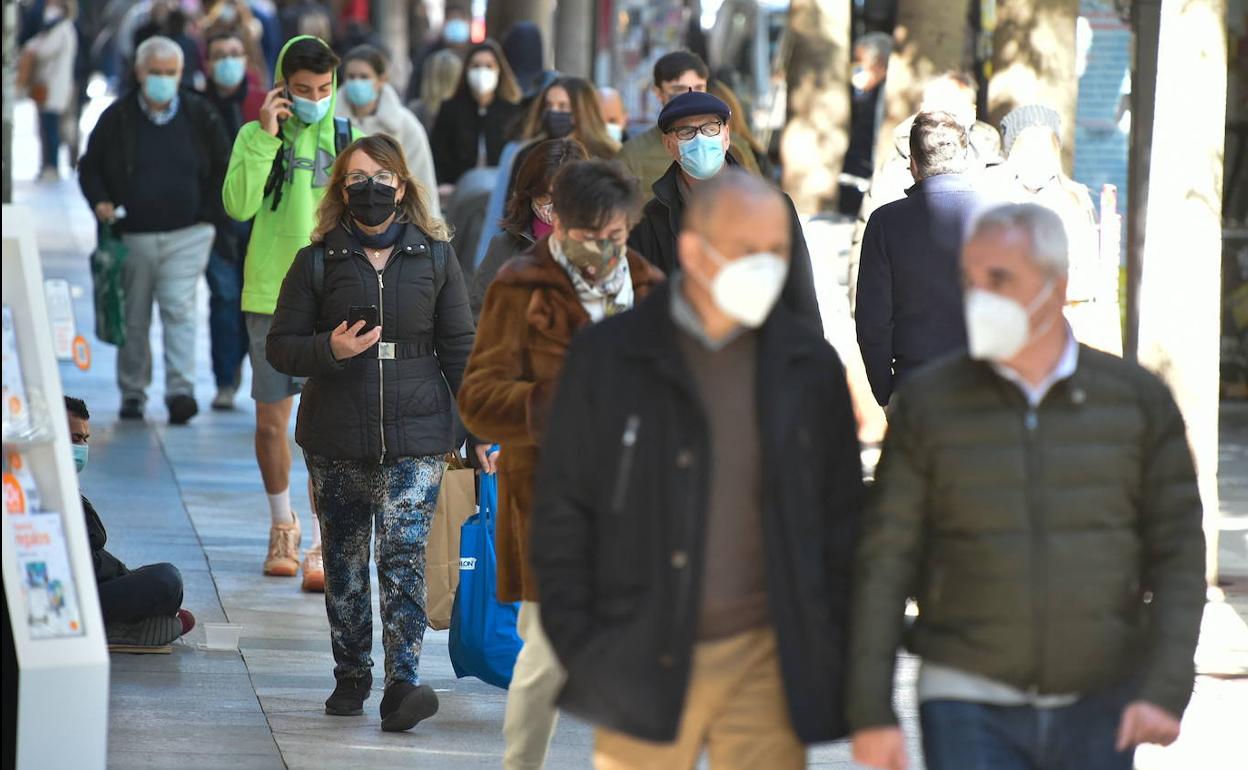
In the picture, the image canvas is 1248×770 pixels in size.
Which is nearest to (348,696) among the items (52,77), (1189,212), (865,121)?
(1189,212)

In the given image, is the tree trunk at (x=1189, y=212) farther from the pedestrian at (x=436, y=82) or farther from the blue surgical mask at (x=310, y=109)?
the pedestrian at (x=436, y=82)

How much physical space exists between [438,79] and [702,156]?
9463 millimetres

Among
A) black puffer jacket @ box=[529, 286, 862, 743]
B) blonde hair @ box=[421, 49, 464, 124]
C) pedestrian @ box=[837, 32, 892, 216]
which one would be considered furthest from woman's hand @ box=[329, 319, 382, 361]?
pedestrian @ box=[837, 32, 892, 216]

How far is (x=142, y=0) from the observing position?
37.8 m

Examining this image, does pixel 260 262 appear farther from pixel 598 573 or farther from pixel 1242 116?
pixel 1242 116

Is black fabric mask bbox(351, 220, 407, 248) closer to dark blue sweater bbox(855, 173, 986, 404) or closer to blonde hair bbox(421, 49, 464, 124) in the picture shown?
dark blue sweater bbox(855, 173, 986, 404)

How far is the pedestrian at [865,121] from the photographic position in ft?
56.1

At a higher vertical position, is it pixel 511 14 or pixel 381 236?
pixel 381 236

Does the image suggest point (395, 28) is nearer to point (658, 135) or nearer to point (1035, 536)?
point (658, 135)

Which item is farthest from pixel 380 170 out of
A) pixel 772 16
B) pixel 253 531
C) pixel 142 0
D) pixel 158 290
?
pixel 142 0

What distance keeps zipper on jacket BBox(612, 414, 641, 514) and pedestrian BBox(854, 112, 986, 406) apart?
3.50 m

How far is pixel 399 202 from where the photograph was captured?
7207 mm

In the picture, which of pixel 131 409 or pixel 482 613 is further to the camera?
pixel 131 409

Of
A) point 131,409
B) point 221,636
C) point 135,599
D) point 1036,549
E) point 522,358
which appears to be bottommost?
point 131,409
